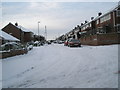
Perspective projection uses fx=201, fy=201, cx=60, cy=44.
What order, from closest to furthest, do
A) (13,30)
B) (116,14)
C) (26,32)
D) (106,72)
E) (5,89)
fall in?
(5,89), (106,72), (116,14), (13,30), (26,32)

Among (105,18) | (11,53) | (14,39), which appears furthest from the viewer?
(14,39)

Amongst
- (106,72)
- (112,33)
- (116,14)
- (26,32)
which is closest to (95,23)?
(116,14)

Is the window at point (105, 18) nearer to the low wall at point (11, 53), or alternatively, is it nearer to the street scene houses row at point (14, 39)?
the street scene houses row at point (14, 39)

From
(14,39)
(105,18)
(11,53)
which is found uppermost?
(105,18)

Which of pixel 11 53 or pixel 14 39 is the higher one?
pixel 14 39

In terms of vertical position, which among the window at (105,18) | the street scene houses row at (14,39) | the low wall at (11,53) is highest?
the window at (105,18)

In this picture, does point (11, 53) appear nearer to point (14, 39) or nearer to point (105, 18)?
point (14, 39)

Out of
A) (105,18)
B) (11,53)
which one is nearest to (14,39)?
(105,18)

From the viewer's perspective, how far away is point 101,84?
6660 millimetres

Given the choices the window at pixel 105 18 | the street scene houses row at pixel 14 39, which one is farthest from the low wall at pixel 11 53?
the window at pixel 105 18

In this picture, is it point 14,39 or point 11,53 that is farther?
point 14,39

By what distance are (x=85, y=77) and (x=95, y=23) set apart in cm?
5500

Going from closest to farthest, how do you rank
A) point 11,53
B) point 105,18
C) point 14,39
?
1. point 11,53
2. point 105,18
3. point 14,39

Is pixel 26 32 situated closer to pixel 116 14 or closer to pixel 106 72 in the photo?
pixel 116 14
